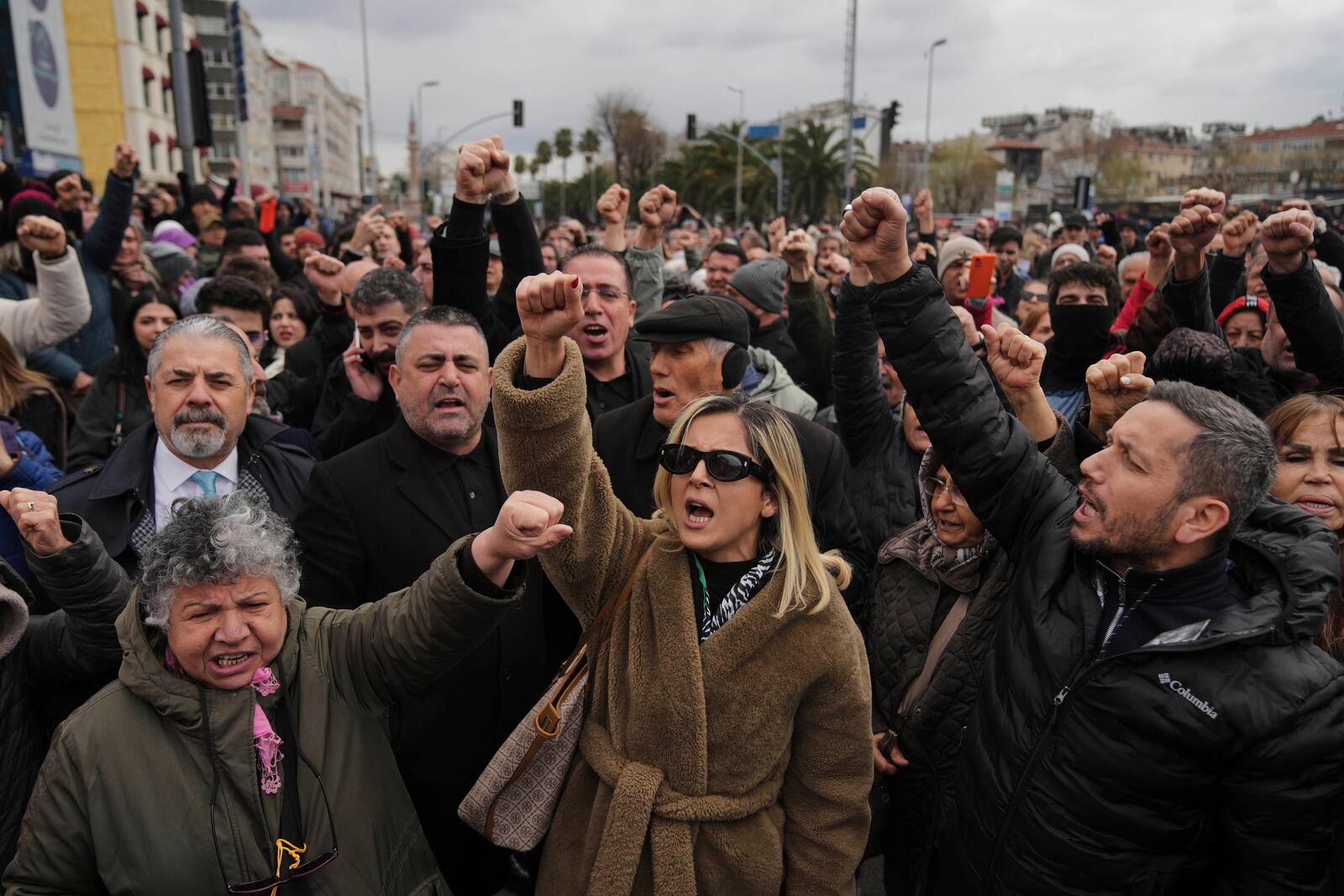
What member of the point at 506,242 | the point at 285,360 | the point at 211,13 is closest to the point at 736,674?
the point at 506,242

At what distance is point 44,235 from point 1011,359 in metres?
4.20

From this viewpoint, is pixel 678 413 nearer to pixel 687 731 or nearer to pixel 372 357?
pixel 687 731

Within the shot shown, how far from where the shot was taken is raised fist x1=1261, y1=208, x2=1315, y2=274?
3064mm

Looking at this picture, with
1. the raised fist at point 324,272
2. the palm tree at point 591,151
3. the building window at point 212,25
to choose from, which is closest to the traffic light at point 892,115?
the raised fist at point 324,272

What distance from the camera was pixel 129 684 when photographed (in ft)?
6.53

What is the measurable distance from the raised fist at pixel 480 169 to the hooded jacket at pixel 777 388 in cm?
151

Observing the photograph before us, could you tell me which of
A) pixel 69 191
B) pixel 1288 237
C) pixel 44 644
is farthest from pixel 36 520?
pixel 69 191

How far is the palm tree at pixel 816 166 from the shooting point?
4050cm

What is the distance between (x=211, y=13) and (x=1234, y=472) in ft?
239

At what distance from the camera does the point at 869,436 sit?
382 cm

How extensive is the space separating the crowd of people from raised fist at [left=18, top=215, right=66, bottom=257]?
1.27 m

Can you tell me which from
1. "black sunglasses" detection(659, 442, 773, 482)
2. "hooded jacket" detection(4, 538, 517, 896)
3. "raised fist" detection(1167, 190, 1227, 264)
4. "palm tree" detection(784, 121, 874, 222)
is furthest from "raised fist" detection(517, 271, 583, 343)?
"palm tree" detection(784, 121, 874, 222)

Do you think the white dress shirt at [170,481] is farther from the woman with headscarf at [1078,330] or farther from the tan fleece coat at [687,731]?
the woman with headscarf at [1078,330]

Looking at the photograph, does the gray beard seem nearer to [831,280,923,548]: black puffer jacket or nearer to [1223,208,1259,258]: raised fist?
[831,280,923,548]: black puffer jacket
